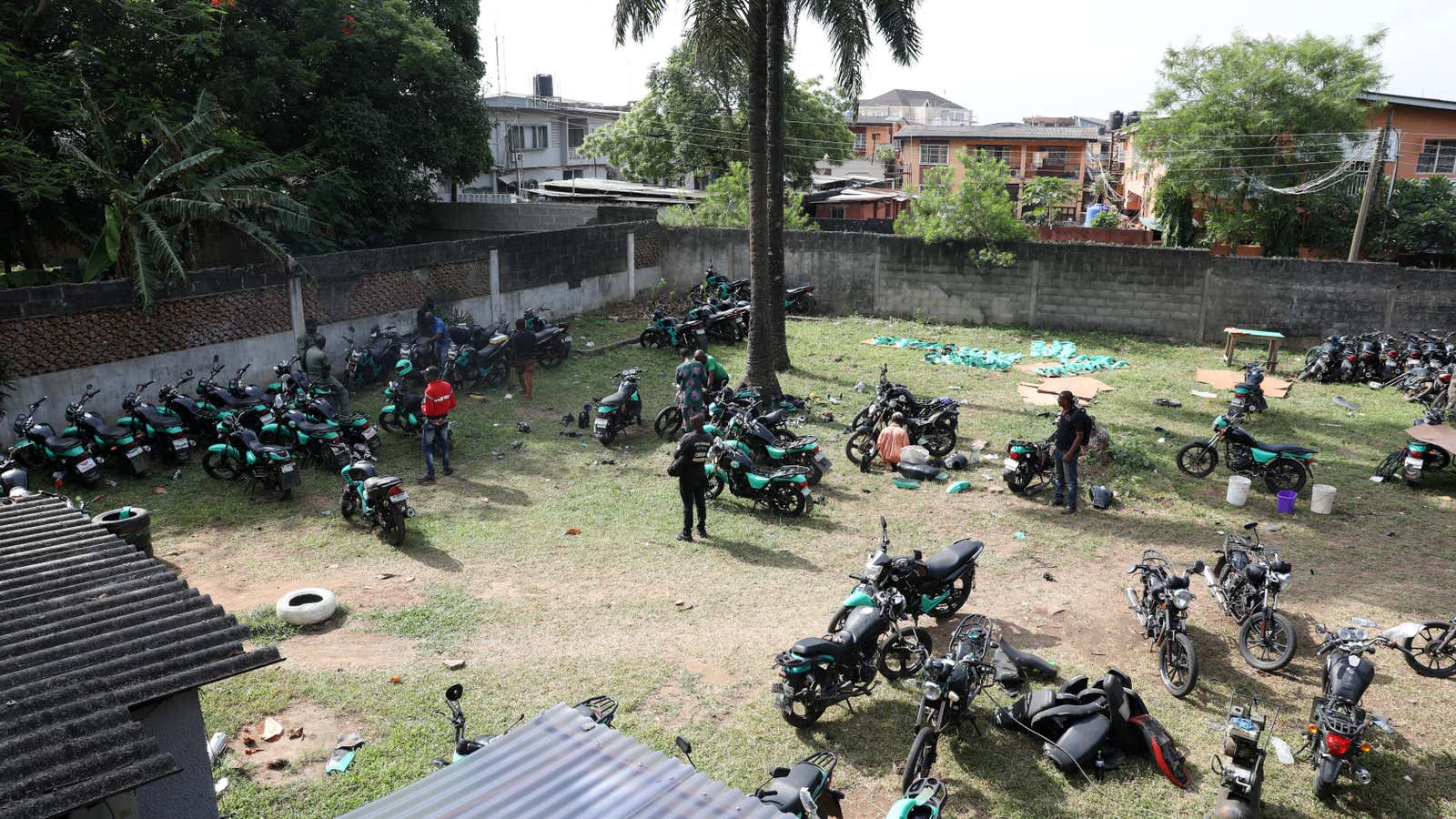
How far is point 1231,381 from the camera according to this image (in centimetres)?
1658

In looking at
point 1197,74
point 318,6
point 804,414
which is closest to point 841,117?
point 1197,74

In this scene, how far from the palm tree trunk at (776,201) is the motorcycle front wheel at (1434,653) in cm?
1035

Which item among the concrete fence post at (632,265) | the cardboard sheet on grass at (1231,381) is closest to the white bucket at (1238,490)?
the cardboard sheet on grass at (1231,381)

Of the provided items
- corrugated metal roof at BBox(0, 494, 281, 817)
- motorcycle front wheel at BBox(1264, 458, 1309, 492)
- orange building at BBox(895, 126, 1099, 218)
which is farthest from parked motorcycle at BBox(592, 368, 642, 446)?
orange building at BBox(895, 126, 1099, 218)

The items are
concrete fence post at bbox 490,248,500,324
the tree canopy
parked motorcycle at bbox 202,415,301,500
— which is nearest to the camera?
parked motorcycle at bbox 202,415,301,500

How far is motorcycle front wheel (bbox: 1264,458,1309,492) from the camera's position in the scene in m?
11.5

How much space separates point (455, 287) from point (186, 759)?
15131 mm

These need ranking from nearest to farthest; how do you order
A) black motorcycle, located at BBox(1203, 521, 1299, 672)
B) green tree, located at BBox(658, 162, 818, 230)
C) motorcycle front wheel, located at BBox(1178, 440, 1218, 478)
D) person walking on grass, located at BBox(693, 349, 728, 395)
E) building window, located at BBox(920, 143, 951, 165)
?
black motorcycle, located at BBox(1203, 521, 1299, 672)
motorcycle front wheel, located at BBox(1178, 440, 1218, 478)
person walking on grass, located at BBox(693, 349, 728, 395)
green tree, located at BBox(658, 162, 818, 230)
building window, located at BBox(920, 143, 951, 165)

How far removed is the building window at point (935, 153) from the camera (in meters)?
53.0

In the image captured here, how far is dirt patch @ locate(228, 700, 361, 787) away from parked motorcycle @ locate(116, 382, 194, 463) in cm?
672

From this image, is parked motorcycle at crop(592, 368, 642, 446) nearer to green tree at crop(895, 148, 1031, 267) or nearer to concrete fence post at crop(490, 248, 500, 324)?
concrete fence post at crop(490, 248, 500, 324)

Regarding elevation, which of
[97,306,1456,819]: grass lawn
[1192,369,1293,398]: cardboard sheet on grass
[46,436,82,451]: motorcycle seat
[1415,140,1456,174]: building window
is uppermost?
[1415,140,1456,174]: building window

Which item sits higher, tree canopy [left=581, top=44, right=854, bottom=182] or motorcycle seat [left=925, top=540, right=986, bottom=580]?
tree canopy [left=581, top=44, right=854, bottom=182]

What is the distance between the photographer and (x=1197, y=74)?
2805 cm
